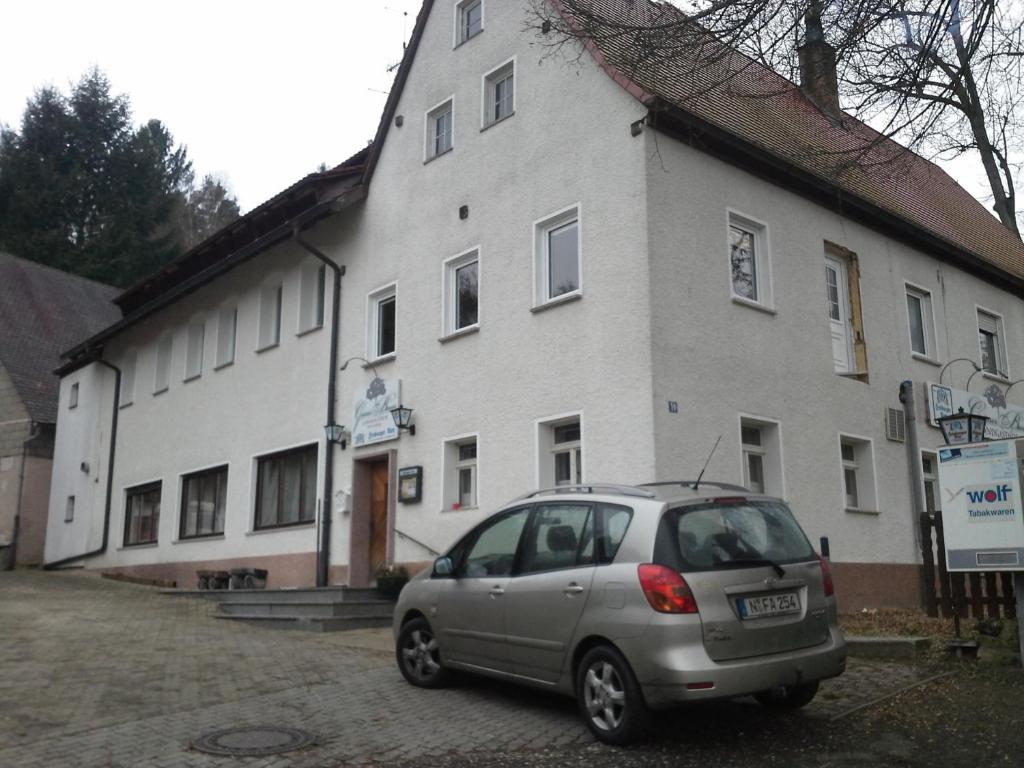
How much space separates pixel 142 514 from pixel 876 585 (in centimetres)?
1645

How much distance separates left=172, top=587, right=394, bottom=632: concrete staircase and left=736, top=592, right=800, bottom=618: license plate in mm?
7897

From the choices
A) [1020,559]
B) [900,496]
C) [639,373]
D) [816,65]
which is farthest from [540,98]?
[1020,559]

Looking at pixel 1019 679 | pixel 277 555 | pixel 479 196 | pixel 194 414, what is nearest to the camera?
pixel 1019 679

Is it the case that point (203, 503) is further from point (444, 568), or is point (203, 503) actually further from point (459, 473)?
point (444, 568)

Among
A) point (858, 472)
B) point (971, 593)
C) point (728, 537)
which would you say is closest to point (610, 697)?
point (728, 537)

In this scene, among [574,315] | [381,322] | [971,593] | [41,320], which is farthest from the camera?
[41,320]

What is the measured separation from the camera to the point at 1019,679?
26.5 feet

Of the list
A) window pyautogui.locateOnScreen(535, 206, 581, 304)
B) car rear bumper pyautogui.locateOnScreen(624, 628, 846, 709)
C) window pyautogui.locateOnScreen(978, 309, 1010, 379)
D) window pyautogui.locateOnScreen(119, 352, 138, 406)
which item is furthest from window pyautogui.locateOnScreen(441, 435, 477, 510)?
window pyautogui.locateOnScreen(119, 352, 138, 406)

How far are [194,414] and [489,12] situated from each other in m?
10.8

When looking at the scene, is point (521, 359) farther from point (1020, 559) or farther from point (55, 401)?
point (55, 401)

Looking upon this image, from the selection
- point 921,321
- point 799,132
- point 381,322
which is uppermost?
point 799,132

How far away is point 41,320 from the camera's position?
115 ft

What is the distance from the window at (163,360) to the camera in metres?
23.6

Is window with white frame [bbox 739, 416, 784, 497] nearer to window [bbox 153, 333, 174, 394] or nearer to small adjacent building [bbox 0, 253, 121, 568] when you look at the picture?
window [bbox 153, 333, 174, 394]
